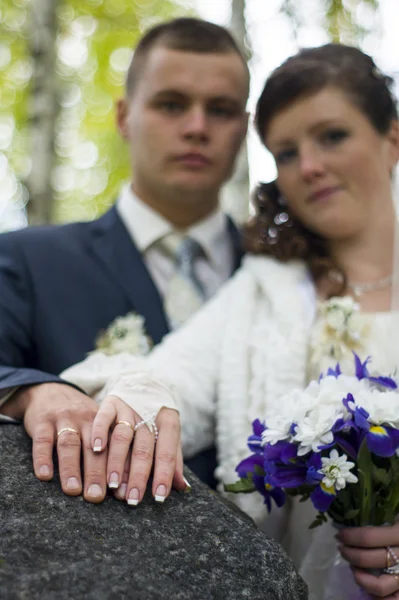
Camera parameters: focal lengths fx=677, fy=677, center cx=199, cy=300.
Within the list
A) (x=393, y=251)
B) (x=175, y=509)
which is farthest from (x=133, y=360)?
(x=393, y=251)

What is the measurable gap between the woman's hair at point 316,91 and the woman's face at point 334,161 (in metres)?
0.05

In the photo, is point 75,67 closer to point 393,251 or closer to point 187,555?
point 393,251

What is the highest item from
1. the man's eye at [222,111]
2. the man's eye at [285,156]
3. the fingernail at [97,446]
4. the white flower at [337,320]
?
the man's eye at [222,111]

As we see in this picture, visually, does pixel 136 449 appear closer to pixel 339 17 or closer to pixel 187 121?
pixel 187 121

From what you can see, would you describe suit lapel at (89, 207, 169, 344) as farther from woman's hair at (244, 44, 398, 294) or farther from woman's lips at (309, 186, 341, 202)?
woman's lips at (309, 186, 341, 202)

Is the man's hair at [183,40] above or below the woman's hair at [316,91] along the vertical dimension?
above

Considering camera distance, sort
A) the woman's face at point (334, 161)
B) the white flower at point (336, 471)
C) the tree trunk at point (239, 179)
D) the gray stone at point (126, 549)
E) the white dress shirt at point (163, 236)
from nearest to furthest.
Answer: the gray stone at point (126, 549)
the white flower at point (336, 471)
the woman's face at point (334, 161)
the white dress shirt at point (163, 236)
the tree trunk at point (239, 179)

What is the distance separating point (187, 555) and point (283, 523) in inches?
44.5

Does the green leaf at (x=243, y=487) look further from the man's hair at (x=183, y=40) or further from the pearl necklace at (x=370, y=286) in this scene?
the man's hair at (x=183, y=40)

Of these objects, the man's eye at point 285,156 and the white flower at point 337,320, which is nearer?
the white flower at point 337,320

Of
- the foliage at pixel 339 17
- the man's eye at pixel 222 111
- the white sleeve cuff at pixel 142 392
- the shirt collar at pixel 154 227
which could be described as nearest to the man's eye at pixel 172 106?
the man's eye at pixel 222 111

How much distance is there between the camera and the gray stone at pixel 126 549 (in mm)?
1526

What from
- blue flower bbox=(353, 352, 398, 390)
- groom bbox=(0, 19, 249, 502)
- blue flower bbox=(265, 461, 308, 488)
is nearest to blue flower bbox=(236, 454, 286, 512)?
blue flower bbox=(265, 461, 308, 488)

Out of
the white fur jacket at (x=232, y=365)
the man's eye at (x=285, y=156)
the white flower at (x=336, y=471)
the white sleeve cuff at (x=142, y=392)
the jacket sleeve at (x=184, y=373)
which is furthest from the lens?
the man's eye at (x=285, y=156)
